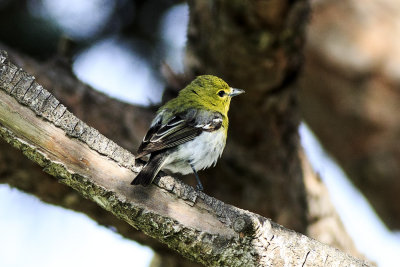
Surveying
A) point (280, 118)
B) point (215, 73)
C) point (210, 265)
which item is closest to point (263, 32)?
point (215, 73)

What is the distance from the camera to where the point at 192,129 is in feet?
14.2

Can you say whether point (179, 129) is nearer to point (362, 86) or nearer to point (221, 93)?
point (221, 93)

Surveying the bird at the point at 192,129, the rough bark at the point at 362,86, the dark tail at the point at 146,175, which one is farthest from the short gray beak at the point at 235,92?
the rough bark at the point at 362,86

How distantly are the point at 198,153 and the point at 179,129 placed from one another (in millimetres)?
250

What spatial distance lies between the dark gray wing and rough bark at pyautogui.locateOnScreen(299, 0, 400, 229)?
333 cm

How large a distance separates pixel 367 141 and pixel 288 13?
3.65m

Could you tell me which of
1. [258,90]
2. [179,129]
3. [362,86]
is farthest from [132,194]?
[362,86]

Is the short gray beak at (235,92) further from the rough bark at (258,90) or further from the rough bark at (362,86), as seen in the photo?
the rough bark at (362,86)

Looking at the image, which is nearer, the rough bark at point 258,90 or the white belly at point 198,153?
the white belly at point 198,153

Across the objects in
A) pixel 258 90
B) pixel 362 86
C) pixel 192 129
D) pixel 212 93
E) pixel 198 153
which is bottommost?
pixel 198 153

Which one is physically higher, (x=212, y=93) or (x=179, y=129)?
(x=212, y=93)

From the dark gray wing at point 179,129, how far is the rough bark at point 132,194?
0.69 meters

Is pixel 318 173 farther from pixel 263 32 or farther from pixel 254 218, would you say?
pixel 254 218

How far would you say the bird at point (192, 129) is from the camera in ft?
13.1
